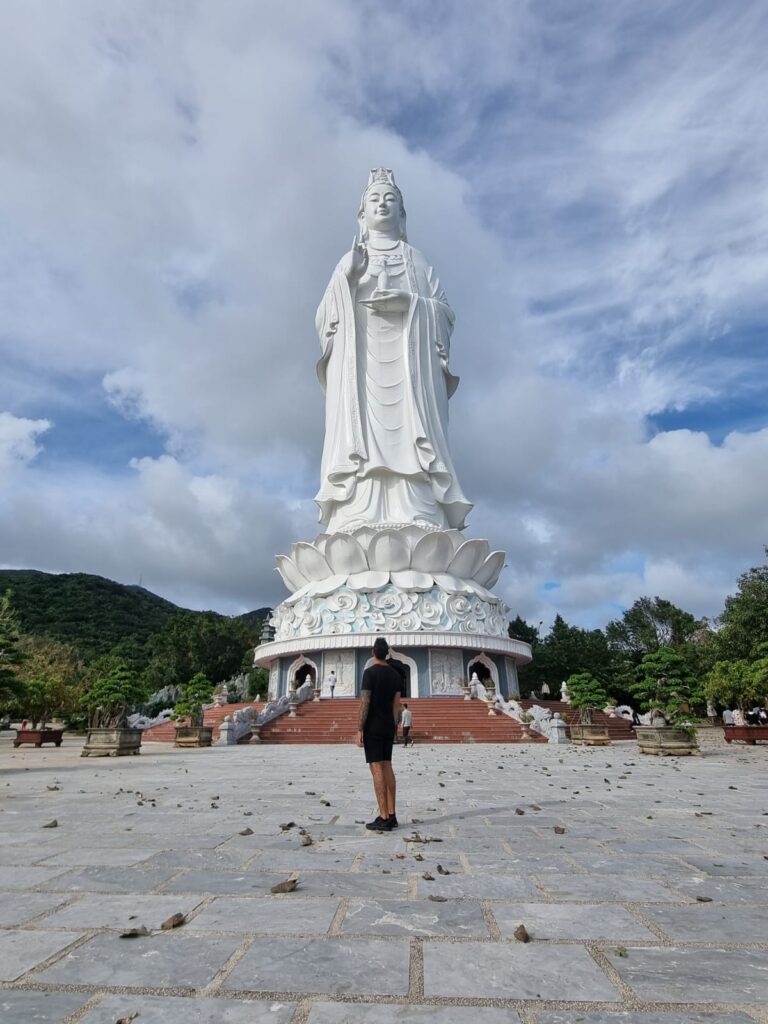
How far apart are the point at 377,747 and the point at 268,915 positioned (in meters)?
2.25

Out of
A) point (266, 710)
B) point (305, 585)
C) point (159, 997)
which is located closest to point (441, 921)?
point (159, 997)

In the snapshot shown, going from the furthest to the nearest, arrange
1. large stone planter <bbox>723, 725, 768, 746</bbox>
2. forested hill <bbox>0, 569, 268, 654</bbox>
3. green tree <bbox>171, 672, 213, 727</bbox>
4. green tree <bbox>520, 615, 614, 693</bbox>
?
forested hill <bbox>0, 569, 268, 654</bbox> < green tree <bbox>520, 615, 614, 693</bbox> < large stone planter <bbox>723, 725, 768, 746</bbox> < green tree <bbox>171, 672, 213, 727</bbox>

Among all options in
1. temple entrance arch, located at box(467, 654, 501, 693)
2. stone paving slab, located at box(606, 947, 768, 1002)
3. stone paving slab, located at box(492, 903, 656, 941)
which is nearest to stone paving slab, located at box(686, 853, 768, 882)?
stone paving slab, located at box(492, 903, 656, 941)

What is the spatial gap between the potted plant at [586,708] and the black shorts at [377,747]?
43.5 ft

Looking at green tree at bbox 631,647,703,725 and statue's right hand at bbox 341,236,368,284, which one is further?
statue's right hand at bbox 341,236,368,284

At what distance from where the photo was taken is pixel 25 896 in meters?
3.18

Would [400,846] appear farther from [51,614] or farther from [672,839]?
[51,614]

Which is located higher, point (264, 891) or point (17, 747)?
point (17, 747)

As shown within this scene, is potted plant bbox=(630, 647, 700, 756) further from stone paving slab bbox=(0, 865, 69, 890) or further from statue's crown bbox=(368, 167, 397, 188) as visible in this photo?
statue's crown bbox=(368, 167, 397, 188)

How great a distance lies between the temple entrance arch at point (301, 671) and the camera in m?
27.7

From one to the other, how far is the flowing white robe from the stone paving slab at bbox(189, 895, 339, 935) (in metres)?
24.9

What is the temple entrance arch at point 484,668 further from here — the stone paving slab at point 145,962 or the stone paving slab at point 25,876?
the stone paving slab at point 145,962

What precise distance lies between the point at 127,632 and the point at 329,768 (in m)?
55.5

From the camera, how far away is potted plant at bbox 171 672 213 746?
17100 mm
